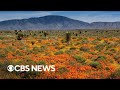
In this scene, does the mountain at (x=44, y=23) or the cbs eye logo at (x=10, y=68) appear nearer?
the cbs eye logo at (x=10, y=68)

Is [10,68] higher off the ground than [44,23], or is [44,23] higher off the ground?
[44,23]

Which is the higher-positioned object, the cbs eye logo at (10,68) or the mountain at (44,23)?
the mountain at (44,23)

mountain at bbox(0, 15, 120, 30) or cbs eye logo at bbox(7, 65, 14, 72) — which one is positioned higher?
mountain at bbox(0, 15, 120, 30)

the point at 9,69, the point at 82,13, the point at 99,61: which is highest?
the point at 82,13

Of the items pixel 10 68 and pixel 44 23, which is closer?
pixel 10 68

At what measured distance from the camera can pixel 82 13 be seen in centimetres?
1195

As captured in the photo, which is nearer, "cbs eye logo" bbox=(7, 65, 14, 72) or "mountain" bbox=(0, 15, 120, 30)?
"cbs eye logo" bbox=(7, 65, 14, 72)
